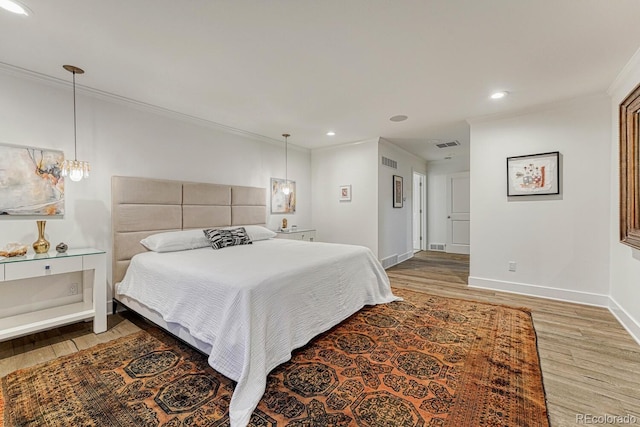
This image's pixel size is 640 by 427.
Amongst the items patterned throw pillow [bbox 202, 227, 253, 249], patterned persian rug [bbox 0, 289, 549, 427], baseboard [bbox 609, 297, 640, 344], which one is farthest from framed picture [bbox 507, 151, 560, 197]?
patterned throw pillow [bbox 202, 227, 253, 249]

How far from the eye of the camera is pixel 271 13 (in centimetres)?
186

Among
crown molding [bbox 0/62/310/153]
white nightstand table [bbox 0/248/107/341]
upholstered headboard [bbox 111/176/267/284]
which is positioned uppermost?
crown molding [bbox 0/62/310/153]

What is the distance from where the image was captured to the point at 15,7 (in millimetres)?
1785

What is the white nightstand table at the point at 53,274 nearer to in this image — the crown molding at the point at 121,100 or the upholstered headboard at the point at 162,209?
the upholstered headboard at the point at 162,209

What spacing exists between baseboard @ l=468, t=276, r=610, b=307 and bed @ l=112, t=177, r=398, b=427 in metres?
1.54

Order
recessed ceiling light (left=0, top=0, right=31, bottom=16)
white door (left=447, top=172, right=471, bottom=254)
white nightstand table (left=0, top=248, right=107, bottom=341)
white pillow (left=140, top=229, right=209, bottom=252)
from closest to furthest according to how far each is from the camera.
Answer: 1. recessed ceiling light (left=0, top=0, right=31, bottom=16)
2. white nightstand table (left=0, top=248, right=107, bottom=341)
3. white pillow (left=140, top=229, right=209, bottom=252)
4. white door (left=447, top=172, right=471, bottom=254)

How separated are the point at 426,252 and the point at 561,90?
16.7 feet

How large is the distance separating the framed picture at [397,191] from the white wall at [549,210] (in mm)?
1742

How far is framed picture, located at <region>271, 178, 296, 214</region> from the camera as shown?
5.13m

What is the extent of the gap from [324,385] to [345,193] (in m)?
→ 3.93

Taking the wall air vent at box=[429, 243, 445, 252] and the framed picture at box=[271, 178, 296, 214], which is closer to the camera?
the framed picture at box=[271, 178, 296, 214]

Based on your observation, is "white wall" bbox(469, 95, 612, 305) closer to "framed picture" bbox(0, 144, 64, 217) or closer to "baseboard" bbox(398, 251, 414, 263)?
"baseboard" bbox(398, 251, 414, 263)

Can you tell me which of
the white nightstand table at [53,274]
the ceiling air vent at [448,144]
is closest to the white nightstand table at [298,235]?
the white nightstand table at [53,274]

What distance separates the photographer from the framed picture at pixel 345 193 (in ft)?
17.6
